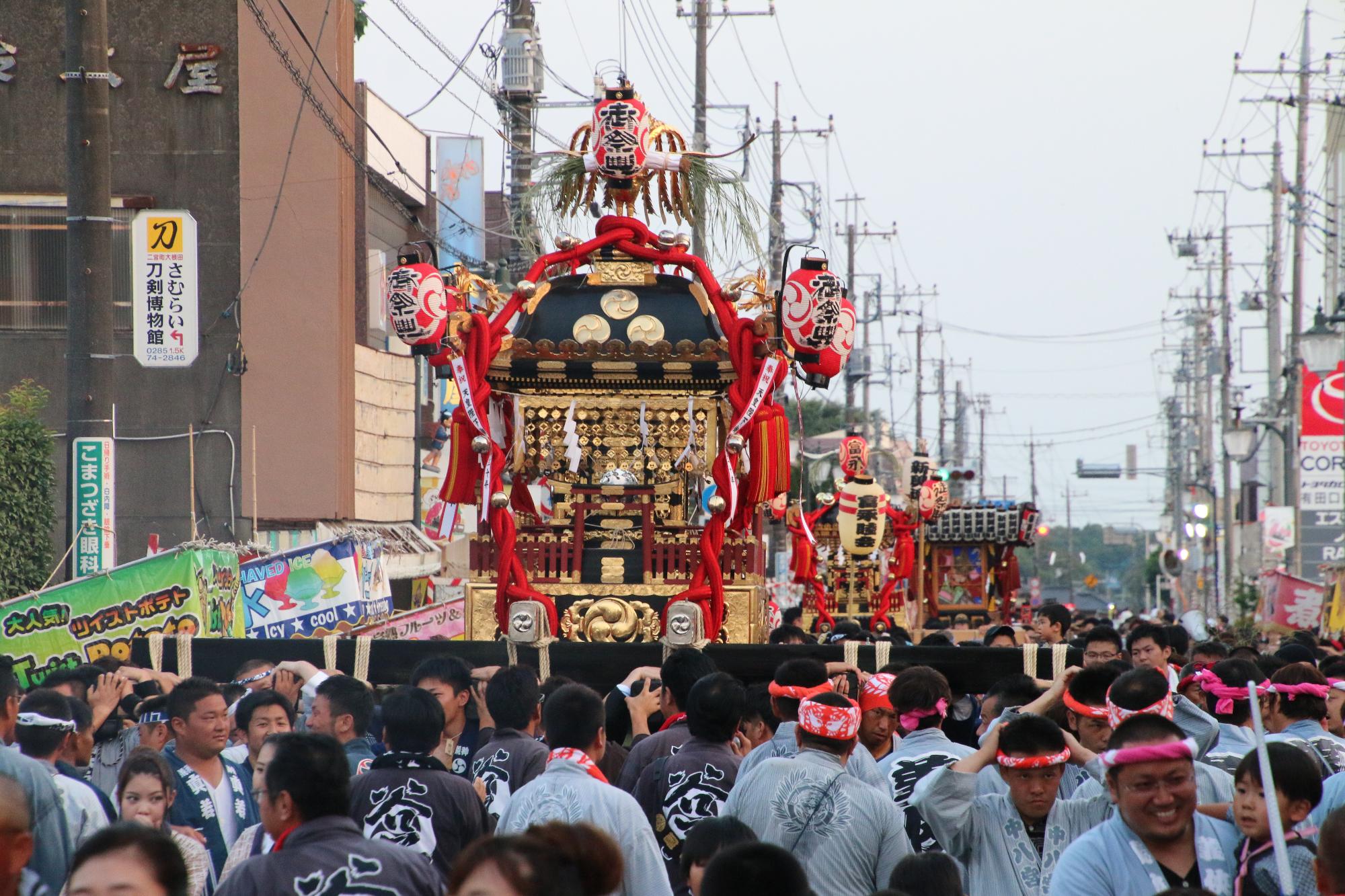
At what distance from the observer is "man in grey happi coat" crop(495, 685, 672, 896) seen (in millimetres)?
5055

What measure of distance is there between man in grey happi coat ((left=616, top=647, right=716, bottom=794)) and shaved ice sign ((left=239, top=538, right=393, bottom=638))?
A: 18.8ft

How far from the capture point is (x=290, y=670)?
7.99 meters

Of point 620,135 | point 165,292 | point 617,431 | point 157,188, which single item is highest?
point 157,188

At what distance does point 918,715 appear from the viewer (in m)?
6.50

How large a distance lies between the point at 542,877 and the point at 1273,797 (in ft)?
6.09

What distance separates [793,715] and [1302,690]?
6.94 feet

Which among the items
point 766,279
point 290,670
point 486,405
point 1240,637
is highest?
point 766,279

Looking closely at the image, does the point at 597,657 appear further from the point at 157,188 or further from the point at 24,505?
A: the point at 157,188

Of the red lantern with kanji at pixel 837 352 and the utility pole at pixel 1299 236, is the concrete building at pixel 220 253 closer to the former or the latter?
the red lantern with kanji at pixel 837 352

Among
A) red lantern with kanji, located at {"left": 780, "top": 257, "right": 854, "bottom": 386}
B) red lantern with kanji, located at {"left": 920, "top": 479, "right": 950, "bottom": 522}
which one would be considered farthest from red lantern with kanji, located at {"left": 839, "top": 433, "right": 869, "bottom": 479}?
red lantern with kanji, located at {"left": 780, "top": 257, "right": 854, "bottom": 386}

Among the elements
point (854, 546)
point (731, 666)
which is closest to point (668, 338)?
point (731, 666)

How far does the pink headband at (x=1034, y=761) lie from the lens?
5.27m

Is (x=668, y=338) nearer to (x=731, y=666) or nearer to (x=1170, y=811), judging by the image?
(x=731, y=666)

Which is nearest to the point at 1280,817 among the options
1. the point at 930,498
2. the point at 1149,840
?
the point at 1149,840
